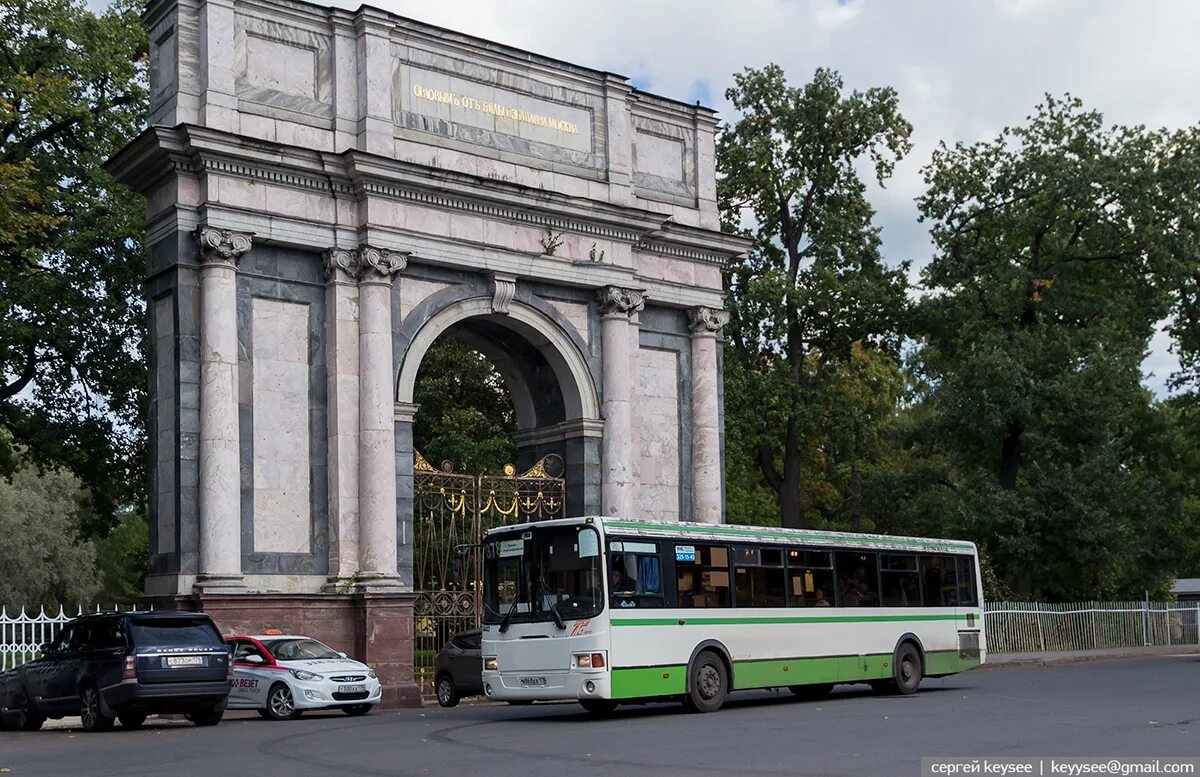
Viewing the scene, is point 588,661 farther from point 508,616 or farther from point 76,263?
point 76,263

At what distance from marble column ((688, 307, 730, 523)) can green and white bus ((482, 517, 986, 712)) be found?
608 cm

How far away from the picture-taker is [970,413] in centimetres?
4212

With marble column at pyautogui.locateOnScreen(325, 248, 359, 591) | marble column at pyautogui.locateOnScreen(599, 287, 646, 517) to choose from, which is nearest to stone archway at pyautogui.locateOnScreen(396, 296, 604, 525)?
marble column at pyautogui.locateOnScreen(599, 287, 646, 517)

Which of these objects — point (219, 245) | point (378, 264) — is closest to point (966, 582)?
point (378, 264)

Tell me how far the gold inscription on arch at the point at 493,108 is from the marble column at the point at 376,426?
3239mm

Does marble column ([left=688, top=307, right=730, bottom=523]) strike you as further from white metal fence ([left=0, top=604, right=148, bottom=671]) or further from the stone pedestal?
white metal fence ([left=0, top=604, right=148, bottom=671])

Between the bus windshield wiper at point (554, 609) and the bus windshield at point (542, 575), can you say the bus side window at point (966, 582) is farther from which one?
the bus windshield wiper at point (554, 609)

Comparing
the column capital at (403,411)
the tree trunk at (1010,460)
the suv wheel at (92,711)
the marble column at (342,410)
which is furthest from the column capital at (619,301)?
the tree trunk at (1010,460)

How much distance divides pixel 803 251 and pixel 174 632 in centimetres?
2684

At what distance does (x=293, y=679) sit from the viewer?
20.7m

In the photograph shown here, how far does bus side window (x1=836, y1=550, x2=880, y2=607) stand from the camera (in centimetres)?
2269

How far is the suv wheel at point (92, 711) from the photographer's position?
18.4 m

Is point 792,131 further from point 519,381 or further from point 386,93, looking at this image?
point 386,93

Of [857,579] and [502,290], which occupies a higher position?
[502,290]
